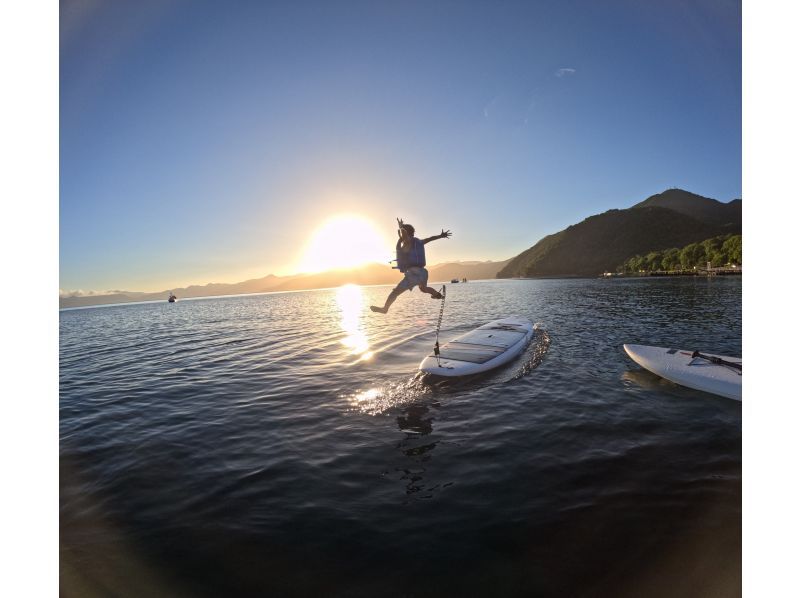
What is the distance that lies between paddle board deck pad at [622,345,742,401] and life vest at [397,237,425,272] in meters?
11.8

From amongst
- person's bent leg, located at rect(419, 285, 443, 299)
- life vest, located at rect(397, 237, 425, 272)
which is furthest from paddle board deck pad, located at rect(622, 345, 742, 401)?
life vest, located at rect(397, 237, 425, 272)

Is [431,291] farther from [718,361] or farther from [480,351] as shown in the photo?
[718,361]

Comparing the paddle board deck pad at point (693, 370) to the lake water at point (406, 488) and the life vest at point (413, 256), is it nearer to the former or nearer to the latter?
the lake water at point (406, 488)

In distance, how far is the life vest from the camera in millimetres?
11453

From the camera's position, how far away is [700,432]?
31.2ft

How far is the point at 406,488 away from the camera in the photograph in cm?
738

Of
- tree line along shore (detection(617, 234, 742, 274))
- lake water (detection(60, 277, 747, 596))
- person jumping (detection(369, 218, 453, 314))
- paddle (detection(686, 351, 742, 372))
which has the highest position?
tree line along shore (detection(617, 234, 742, 274))

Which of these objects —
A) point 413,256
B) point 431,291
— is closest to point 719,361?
point 431,291

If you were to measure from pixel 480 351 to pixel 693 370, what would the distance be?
8666mm

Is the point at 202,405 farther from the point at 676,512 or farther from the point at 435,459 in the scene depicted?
the point at 676,512

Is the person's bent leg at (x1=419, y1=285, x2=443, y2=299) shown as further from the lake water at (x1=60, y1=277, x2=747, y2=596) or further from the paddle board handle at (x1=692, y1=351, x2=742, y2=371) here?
the paddle board handle at (x1=692, y1=351, x2=742, y2=371)
